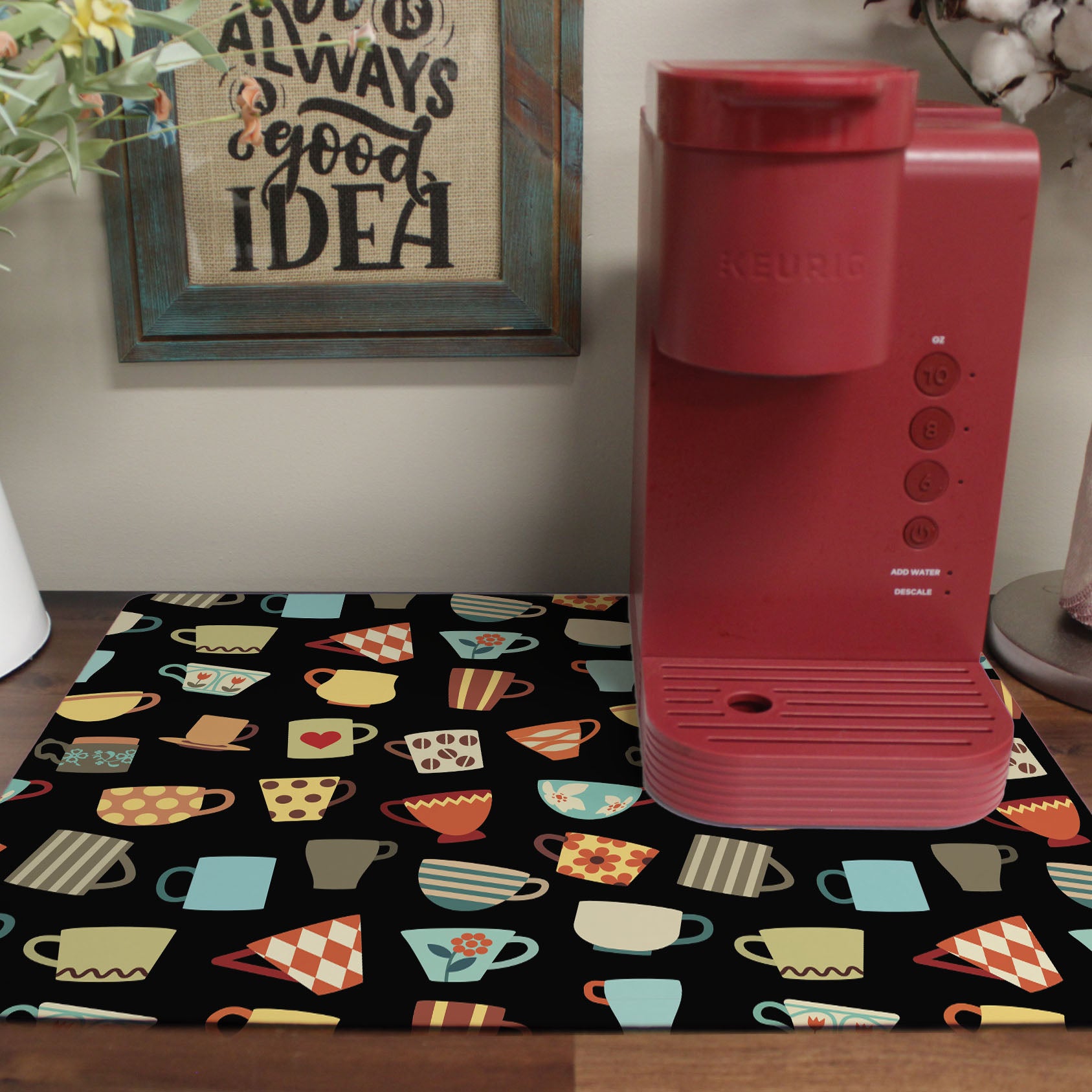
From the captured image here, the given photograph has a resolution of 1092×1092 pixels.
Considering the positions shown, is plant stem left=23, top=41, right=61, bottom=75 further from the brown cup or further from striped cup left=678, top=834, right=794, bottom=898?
striped cup left=678, top=834, right=794, bottom=898

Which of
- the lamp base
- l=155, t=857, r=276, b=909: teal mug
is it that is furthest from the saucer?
the lamp base

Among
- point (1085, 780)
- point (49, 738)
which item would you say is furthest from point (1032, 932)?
point (49, 738)

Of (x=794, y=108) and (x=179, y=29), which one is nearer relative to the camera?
(x=794, y=108)

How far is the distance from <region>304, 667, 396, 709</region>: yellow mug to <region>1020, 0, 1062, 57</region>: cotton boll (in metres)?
0.62

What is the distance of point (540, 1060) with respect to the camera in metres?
0.56

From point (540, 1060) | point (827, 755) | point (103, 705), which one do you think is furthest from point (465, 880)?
point (103, 705)

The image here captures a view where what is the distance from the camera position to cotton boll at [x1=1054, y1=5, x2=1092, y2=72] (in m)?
0.74

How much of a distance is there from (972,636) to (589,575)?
38cm

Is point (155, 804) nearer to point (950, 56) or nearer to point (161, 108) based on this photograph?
point (161, 108)

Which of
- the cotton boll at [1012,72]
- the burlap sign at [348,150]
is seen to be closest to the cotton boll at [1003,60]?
the cotton boll at [1012,72]

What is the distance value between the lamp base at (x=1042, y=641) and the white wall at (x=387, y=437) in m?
0.11

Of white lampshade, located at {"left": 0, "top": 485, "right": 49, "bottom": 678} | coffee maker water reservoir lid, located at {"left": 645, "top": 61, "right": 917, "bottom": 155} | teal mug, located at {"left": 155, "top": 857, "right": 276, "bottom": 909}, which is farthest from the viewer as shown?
white lampshade, located at {"left": 0, "top": 485, "right": 49, "bottom": 678}

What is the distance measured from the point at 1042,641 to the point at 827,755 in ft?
0.98

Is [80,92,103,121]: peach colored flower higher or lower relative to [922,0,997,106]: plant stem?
lower
